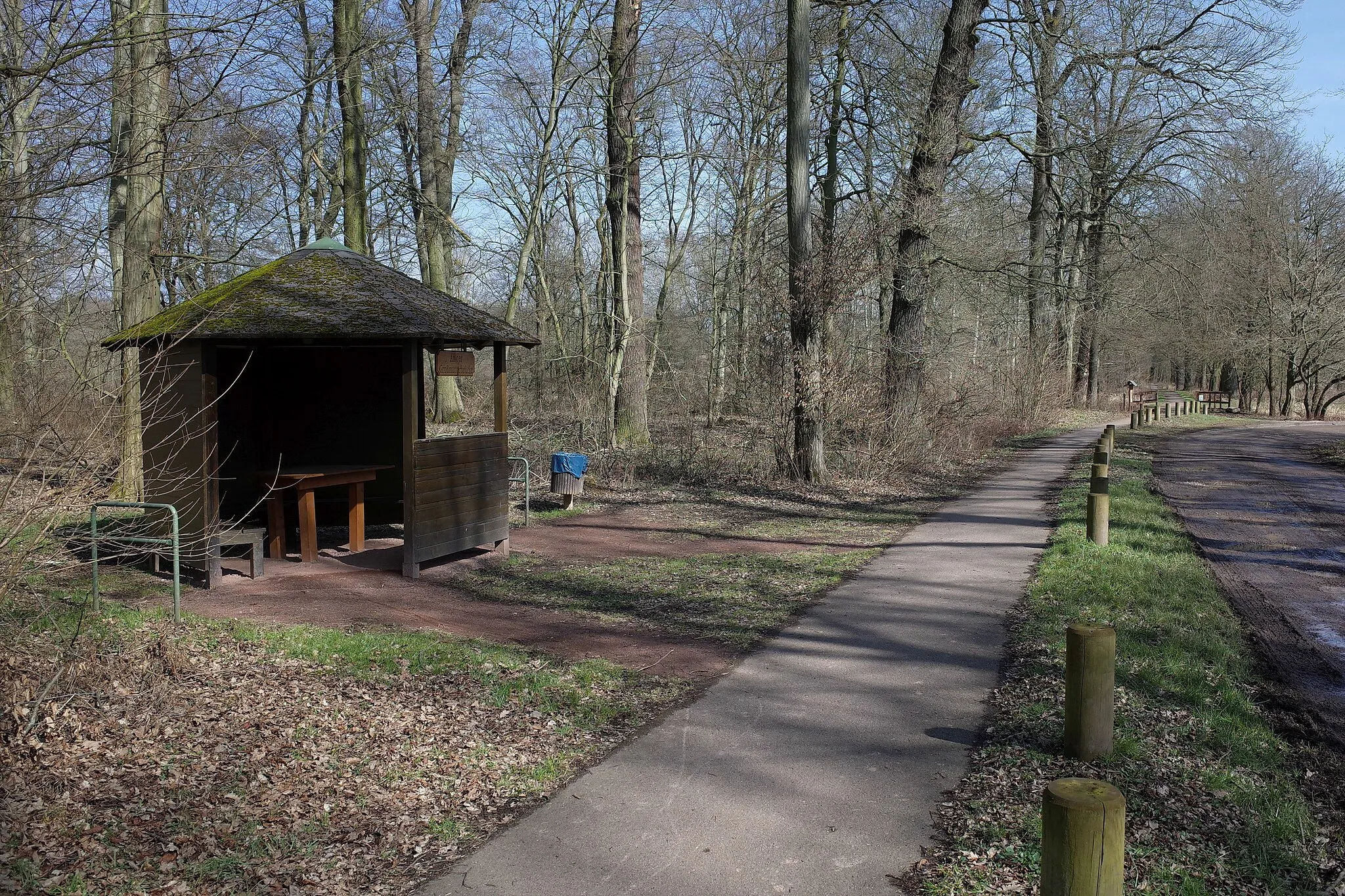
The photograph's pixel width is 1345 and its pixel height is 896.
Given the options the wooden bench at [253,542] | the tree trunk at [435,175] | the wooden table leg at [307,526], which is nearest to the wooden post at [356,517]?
the wooden table leg at [307,526]

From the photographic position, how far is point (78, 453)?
523cm

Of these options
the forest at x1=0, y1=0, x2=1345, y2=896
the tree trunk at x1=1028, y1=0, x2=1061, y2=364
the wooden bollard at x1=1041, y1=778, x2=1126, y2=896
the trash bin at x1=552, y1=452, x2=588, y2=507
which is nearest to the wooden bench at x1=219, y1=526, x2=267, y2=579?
the forest at x1=0, y1=0, x2=1345, y2=896

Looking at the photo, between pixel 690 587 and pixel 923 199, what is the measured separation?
10438mm

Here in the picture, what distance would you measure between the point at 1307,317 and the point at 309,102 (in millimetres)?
35985

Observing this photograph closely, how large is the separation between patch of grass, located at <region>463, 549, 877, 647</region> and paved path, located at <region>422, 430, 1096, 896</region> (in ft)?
1.75

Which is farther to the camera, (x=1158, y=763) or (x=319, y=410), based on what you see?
(x=319, y=410)

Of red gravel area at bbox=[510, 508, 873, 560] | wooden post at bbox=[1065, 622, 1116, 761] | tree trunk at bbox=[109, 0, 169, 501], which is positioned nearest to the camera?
wooden post at bbox=[1065, 622, 1116, 761]

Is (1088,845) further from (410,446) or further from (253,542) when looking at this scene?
(253,542)

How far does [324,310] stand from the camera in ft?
31.3

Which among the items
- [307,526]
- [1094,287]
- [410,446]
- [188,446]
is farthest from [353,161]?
[1094,287]

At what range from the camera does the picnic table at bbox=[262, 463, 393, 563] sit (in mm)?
10453

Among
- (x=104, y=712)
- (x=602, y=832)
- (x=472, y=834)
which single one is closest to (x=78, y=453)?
(x=104, y=712)

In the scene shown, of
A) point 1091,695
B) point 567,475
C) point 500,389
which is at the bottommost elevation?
point 1091,695

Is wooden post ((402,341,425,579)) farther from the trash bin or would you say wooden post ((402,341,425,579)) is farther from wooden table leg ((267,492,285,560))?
the trash bin
